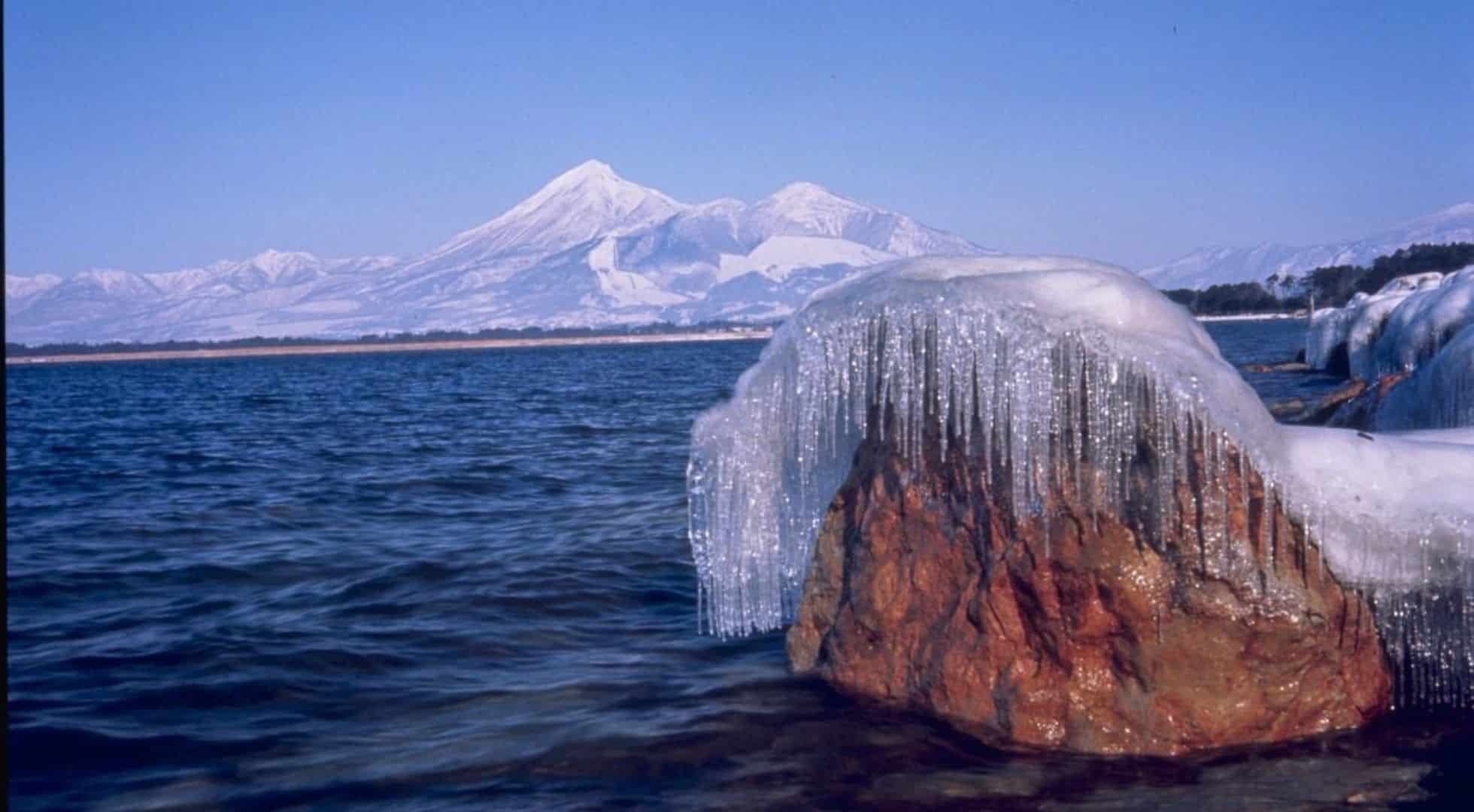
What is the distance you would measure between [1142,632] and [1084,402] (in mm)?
842

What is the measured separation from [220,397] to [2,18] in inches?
1433

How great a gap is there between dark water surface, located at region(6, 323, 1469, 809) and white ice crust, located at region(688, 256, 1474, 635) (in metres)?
0.81

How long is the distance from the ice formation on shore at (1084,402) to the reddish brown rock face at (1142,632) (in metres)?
0.10

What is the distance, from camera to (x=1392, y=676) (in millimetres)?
5125

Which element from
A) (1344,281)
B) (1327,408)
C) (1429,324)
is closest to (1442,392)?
(1327,408)

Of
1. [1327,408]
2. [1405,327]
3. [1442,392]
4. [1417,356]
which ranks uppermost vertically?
[1405,327]

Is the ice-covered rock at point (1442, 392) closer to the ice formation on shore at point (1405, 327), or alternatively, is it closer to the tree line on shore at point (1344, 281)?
the ice formation on shore at point (1405, 327)

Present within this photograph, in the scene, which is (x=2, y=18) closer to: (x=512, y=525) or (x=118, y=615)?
(x=118, y=615)

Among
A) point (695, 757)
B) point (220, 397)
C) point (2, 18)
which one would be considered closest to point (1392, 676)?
point (695, 757)

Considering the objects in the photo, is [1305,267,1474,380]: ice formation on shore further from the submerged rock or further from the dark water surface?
the dark water surface

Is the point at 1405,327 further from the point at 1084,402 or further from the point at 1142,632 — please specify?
the point at 1142,632

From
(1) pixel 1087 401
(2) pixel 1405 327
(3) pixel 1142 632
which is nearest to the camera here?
(3) pixel 1142 632

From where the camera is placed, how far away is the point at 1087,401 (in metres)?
4.97

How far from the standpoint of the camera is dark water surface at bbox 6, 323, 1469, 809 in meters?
4.70
